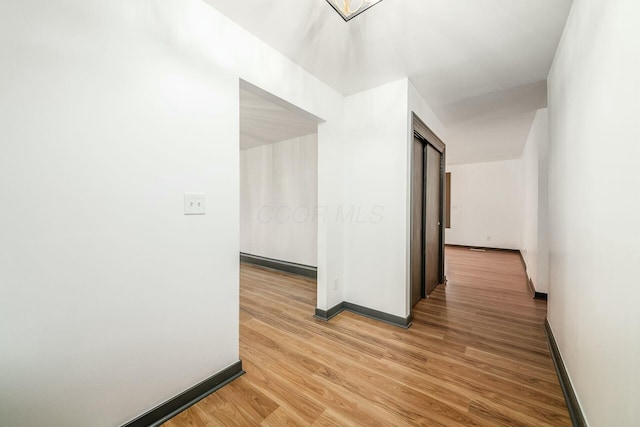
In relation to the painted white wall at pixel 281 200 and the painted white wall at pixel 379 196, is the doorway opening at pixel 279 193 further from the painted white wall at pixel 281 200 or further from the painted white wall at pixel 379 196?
the painted white wall at pixel 379 196

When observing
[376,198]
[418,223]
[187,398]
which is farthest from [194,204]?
[418,223]

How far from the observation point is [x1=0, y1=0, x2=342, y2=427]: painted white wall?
0.94m

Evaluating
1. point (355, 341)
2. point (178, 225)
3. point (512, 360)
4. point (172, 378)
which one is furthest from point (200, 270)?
point (512, 360)

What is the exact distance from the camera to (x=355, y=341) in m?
2.14

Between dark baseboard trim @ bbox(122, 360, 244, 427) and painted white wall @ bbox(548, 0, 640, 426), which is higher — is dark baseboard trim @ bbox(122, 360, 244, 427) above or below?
below

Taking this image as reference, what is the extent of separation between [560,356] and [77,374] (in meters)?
2.86

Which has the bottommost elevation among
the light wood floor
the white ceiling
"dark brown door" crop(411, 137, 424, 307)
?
the light wood floor

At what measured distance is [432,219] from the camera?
3.43 meters

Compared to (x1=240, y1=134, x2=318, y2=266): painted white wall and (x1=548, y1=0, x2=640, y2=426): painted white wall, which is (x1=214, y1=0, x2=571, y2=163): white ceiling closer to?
(x1=548, y1=0, x2=640, y2=426): painted white wall

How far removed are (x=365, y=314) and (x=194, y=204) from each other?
6.78 feet

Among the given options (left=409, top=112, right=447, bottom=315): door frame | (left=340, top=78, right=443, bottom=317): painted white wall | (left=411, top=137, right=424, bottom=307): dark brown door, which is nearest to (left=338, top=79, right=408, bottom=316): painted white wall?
(left=340, top=78, right=443, bottom=317): painted white wall

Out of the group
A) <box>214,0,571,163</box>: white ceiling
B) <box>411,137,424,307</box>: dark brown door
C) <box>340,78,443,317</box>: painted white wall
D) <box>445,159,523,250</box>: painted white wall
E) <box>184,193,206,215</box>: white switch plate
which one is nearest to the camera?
<box>184,193,206,215</box>: white switch plate

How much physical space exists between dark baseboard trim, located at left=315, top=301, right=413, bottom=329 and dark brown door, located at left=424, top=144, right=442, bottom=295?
97cm

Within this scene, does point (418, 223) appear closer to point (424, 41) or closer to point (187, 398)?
point (424, 41)
